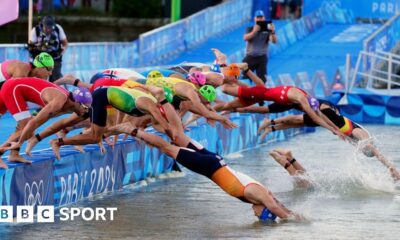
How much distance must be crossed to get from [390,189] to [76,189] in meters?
4.65

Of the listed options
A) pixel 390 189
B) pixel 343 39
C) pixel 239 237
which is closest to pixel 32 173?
pixel 239 237

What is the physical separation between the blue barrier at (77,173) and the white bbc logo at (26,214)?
0.07 metres

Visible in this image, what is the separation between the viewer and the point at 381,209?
50.8ft

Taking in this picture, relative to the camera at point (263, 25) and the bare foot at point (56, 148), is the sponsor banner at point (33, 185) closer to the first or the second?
the bare foot at point (56, 148)

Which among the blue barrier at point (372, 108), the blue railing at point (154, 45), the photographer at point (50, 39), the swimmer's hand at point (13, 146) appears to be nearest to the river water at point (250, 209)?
the swimmer's hand at point (13, 146)

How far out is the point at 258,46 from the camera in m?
25.8

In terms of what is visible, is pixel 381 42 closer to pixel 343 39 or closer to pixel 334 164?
pixel 343 39

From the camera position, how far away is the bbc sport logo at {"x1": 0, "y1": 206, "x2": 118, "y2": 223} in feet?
44.9

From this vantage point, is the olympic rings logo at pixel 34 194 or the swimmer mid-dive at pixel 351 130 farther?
the swimmer mid-dive at pixel 351 130

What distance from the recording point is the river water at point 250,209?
13.3 m

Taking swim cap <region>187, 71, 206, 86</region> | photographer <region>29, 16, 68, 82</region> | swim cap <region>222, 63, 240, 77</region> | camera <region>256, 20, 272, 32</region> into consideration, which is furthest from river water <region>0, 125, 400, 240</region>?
camera <region>256, 20, 272, 32</region>

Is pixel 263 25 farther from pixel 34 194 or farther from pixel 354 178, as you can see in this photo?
pixel 34 194

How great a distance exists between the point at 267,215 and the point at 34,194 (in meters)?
2.70

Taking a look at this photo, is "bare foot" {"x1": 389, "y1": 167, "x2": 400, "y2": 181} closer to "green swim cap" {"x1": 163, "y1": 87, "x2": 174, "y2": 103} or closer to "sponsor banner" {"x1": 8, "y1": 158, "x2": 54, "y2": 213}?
"green swim cap" {"x1": 163, "y1": 87, "x2": 174, "y2": 103}
